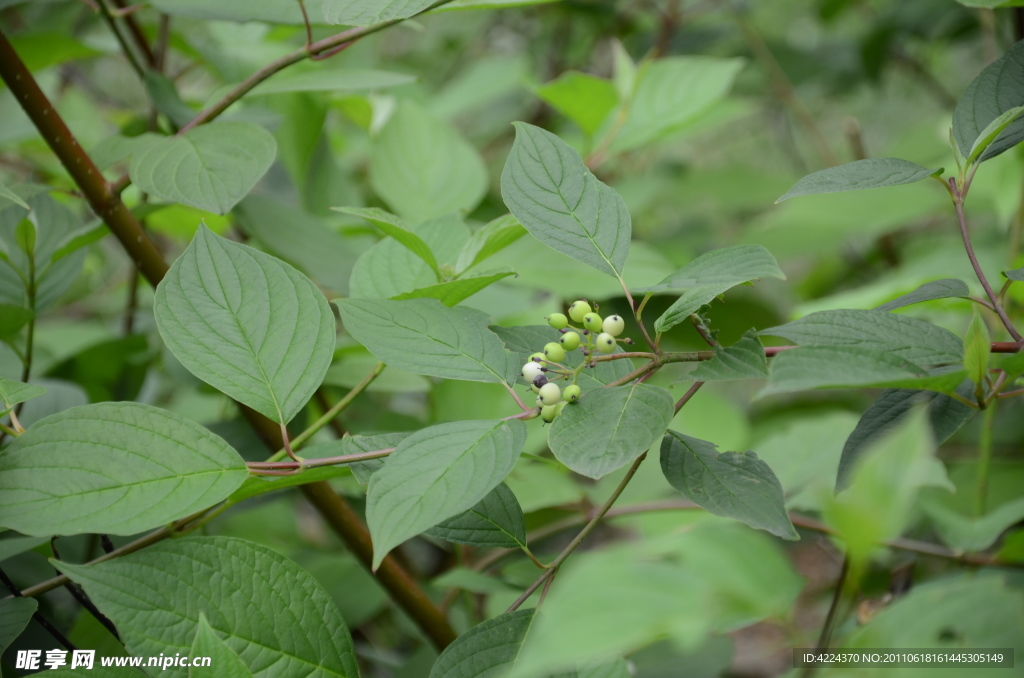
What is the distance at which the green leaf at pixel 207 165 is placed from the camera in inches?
18.9

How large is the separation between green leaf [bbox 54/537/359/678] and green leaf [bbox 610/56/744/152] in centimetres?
80

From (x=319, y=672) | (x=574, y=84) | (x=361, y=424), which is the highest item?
(x=574, y=84)

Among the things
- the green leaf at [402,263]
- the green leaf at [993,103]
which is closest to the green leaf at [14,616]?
the green leaf at [402,263]

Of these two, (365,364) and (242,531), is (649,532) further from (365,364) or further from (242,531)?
(242,531)

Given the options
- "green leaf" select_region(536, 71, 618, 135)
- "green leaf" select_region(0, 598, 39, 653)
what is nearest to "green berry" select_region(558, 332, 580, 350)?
"green leaf" select_region(0, 598, 39, 653)

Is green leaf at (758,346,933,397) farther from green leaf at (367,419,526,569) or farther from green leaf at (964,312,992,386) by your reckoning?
green leaf at (367,419,526,569)

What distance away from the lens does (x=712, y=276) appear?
355 millimetres

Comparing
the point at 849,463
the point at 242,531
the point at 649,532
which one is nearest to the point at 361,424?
the point at 242,531

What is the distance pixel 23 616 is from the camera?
15.5 inches

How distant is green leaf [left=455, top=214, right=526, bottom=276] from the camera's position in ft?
1.54

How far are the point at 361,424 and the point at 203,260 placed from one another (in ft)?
1.87

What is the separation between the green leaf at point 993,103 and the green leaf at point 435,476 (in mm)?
321

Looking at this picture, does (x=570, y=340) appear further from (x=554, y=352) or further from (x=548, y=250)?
(x=548, y=250)

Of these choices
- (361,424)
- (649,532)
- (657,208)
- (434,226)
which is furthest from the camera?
(657,208)
